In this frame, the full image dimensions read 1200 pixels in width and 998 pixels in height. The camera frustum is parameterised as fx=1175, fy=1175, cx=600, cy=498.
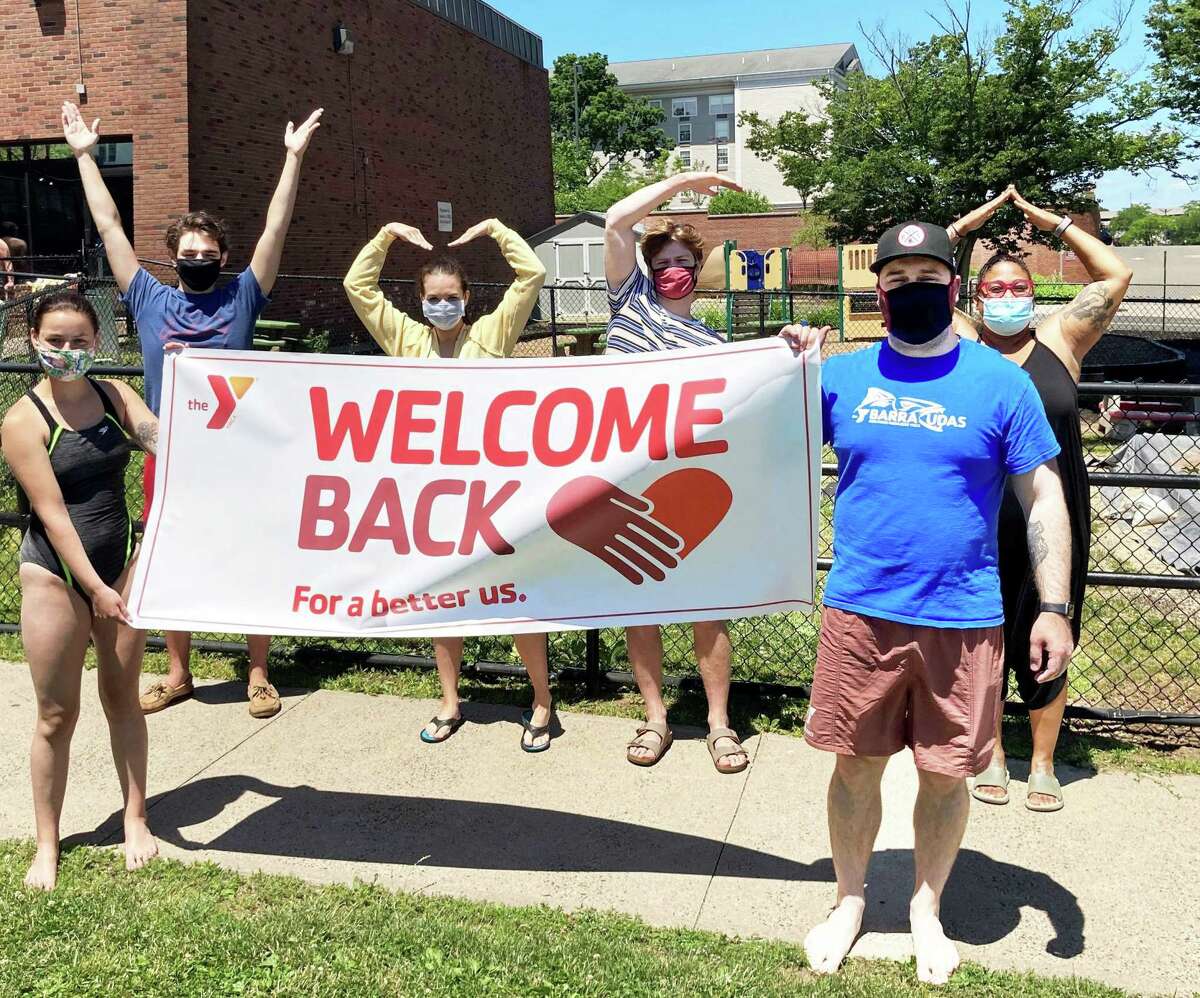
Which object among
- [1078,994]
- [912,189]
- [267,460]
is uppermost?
[912,189]

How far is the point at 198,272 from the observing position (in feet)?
14.8

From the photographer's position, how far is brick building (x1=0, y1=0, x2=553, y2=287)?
18797 millimetres

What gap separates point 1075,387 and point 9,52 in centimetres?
2012

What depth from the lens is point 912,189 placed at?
25297mm

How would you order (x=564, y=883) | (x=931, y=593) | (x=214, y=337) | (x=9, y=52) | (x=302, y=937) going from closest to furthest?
(x=931, y=593)
(x=302, y=937)
(x=564, y=883)
(x=214, y=337)
(x=9, y=52)

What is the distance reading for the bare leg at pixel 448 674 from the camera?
4961mm

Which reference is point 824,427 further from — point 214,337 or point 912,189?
point 912,189

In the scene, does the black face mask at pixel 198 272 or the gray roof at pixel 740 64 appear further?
A: the gray roof at pixel 740 64

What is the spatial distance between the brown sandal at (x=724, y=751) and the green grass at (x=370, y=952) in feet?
3.72

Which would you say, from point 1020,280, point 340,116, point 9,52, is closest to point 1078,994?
point 1020,280

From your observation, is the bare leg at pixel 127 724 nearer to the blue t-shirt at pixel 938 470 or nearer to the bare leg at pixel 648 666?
the bare leg at pixel 648 666

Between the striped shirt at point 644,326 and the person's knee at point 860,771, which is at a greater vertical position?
the striped shirt at point 644,326

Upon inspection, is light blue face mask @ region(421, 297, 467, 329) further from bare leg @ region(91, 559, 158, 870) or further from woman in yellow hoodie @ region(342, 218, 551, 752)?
bare leg @ region(91, 559, 158, 870)

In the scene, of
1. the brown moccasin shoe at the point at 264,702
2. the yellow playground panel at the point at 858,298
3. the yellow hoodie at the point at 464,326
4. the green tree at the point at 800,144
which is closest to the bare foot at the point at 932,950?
the yellow hoodie at the point at 464,326
